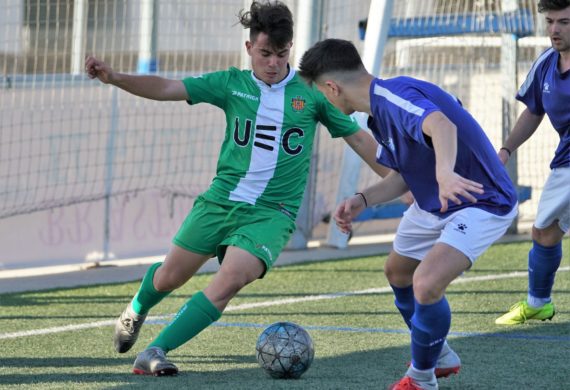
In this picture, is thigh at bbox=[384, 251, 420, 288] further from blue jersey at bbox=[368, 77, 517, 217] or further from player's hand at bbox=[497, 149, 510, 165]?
player's hand at bbox=[497, 149, 510, 165]

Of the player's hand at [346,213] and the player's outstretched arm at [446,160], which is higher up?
the player's outstretched arm at [446,160]

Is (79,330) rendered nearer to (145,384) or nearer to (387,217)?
(145,384)

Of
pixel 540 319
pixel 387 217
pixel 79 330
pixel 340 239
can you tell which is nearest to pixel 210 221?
pixel 79 330

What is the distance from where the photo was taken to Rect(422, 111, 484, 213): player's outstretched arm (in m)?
4.32

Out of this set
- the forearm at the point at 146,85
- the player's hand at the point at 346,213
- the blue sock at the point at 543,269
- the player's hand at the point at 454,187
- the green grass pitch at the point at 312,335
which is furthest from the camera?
the blue sock at the point at 543,269

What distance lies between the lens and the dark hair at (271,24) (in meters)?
5.61

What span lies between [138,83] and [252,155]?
0.69 meters

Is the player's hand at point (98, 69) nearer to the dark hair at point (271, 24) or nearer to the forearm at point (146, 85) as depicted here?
the forearm at point (146, 85)

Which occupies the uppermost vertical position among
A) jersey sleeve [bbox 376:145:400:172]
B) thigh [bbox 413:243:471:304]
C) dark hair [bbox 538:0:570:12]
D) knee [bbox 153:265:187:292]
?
dark hair [bbox 538:0:570:12]

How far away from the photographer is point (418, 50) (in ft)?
37.1

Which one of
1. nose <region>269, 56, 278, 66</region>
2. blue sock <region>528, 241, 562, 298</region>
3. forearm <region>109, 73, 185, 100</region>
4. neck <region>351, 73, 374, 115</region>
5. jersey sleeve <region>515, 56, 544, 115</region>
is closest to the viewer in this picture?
neck <region>351, 73, 374, 115</region>

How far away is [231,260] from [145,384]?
71cm

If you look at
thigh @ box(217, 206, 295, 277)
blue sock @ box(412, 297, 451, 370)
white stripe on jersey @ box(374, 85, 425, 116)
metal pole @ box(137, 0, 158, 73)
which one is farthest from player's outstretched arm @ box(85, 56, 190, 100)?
metal pole @ box(137, 0, 158, 73)

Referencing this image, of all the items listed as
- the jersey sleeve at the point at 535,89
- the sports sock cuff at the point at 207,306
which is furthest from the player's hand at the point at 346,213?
the jersey sleeve at the point at 535,89
